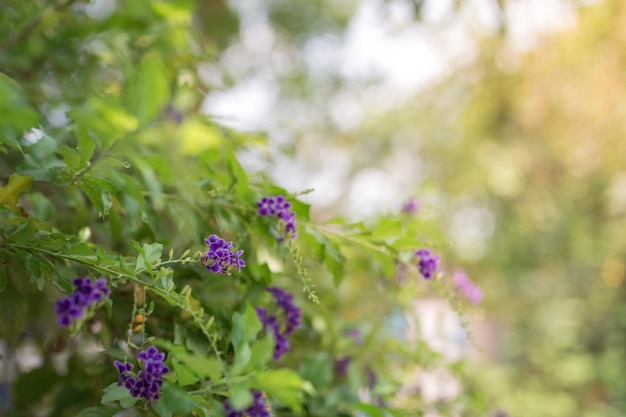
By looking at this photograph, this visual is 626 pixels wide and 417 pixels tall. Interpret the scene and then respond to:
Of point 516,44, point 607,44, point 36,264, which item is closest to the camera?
point 36,264

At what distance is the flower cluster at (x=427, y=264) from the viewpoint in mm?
786

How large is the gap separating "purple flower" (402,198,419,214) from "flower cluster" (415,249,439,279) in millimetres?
379

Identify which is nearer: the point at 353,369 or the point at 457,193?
the point at 353,369

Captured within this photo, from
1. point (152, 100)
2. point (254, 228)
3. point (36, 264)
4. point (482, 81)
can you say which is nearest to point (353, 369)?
point (254, 228)

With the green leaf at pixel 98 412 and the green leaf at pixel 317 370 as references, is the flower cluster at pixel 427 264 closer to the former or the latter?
the green leaf at pixel 317 370

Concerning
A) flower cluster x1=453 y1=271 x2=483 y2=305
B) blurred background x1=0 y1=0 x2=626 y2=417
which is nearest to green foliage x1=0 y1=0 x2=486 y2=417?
flower cluster x1=453 y1=271 x2=483 y2=305

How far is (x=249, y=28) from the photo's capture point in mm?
5078

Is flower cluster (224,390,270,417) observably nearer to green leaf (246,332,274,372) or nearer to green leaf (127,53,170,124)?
green leaf (246,332,274,372)

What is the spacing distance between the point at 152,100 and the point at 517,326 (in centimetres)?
427

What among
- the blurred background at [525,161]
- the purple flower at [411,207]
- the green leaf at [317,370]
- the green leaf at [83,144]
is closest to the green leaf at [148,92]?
the green leaf at [83,144]

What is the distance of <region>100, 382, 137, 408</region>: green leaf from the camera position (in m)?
0.59

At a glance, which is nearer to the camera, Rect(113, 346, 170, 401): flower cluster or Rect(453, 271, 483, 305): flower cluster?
Rect(113, 346, 170, 401): flower cluster

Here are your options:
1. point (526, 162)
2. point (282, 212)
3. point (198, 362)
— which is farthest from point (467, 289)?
point (526, 162)

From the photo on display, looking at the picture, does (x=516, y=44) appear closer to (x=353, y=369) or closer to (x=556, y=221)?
(x=556, y=221)
